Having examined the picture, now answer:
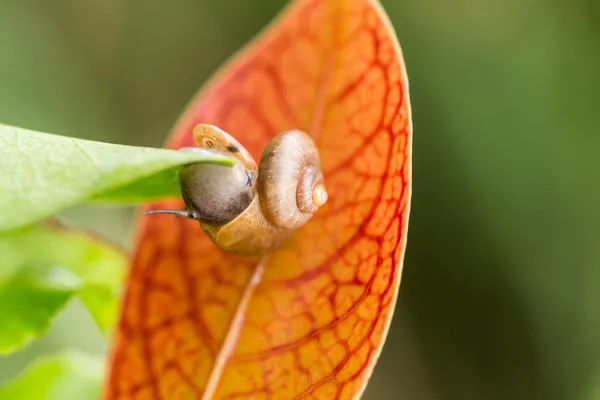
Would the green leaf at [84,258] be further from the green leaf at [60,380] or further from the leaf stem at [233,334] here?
the leaf stem at [233,334]

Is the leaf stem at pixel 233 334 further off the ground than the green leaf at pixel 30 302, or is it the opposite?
the green leaf at pixel 30 302

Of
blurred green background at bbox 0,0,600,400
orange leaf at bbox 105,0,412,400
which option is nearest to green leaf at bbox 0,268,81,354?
orange leaf at bbox 105,0,412,400

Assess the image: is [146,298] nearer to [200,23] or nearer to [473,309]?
[473,309]

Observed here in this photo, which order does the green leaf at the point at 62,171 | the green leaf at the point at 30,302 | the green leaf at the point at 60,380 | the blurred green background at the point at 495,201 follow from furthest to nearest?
1. the blurred green background at the point at 495,201
2. the green leaf at the point at 60,380
3. the green leaf at the point at 30,302
4. the green leaf at the point at 62,171

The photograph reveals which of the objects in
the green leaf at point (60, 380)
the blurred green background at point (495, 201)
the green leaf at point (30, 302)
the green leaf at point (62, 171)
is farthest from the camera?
the blurred green background at point (495, 201)

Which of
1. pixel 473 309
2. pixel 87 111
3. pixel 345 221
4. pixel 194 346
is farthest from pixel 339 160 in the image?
pixel 87 111

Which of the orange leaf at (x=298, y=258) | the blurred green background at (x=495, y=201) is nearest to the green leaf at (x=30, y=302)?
the orange leaf at (x=298, y=258)

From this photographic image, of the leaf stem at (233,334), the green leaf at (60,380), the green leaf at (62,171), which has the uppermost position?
the green leaf at (60,380)
